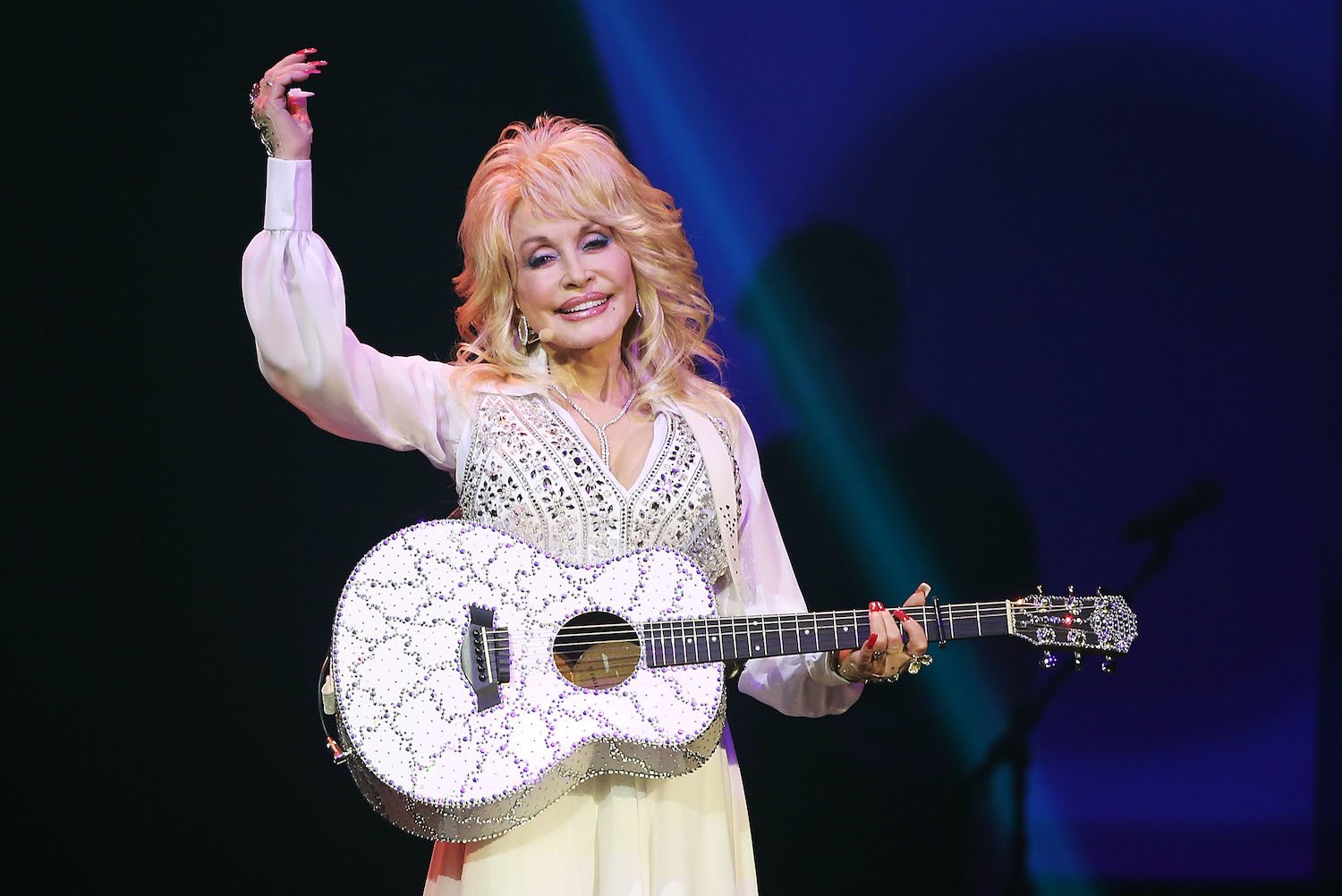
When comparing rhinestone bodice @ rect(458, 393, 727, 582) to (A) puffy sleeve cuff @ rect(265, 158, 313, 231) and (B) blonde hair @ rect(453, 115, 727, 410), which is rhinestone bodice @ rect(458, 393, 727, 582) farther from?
(A) puffy sleeve cuff @ rect(265, 158, 313, 231)

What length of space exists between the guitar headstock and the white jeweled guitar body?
35cm

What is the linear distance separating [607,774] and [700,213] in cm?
183

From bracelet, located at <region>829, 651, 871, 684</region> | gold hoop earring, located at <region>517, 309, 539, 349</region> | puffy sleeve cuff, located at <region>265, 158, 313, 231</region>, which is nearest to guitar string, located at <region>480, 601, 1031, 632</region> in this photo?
bracelet, located at <region>829, 651, 871, 684</region>

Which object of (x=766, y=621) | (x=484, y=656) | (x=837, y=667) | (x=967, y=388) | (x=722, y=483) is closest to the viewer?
(x=484, y=656)

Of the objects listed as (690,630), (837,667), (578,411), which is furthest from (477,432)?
(837,667)

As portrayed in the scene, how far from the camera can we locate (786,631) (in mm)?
2135

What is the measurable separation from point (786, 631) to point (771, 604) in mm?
291

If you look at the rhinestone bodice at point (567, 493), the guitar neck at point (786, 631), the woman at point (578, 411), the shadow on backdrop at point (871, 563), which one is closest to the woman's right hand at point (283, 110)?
the woman at point (578, 411)

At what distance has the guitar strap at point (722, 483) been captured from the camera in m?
2.34

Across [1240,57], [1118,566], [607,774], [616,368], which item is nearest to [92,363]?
[616,368]

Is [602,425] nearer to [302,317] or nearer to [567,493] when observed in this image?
[567,493]

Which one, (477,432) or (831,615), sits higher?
(477,432)

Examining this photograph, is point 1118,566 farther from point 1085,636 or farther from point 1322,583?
point 1085,636

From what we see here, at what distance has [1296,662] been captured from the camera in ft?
11.4
